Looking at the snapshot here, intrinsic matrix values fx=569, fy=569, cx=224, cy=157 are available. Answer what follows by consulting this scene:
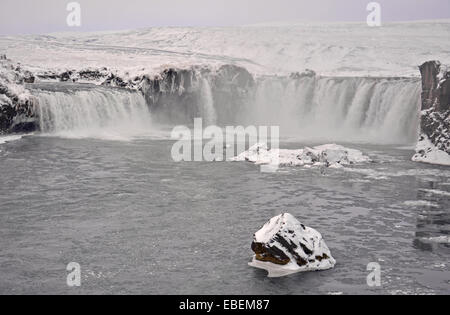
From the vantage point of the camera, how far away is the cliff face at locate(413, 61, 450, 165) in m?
26.1

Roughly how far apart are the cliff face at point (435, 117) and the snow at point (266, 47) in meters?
52.0

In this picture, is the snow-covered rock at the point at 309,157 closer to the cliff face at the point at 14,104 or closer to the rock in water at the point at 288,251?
the rock in water at the point at 288,251

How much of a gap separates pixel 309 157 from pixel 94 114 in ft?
58.1

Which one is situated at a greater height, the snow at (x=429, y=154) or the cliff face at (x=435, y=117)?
the cliff face at (x=435, y=117)

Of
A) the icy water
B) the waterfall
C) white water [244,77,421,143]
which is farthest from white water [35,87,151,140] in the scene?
white water [244,77,421,143]

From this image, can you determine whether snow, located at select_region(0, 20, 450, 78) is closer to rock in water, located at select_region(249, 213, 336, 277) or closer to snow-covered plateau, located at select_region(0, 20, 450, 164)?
snow-covered plateau, located at select_region(0, 20, 450, 164)

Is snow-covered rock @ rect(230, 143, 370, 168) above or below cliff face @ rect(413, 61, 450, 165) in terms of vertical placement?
below

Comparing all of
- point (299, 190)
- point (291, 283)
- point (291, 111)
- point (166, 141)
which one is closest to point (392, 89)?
point (291, 111)

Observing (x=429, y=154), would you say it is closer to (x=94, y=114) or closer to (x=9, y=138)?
(x=94, y=114)

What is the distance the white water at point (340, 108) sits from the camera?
118 feet

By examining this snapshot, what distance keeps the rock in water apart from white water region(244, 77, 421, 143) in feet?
77.3

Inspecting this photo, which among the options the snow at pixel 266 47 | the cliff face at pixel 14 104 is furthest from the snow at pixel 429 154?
the snow at pixel 266 47

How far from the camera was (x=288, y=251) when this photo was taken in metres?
12.0

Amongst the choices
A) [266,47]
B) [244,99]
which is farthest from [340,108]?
[266,47]
